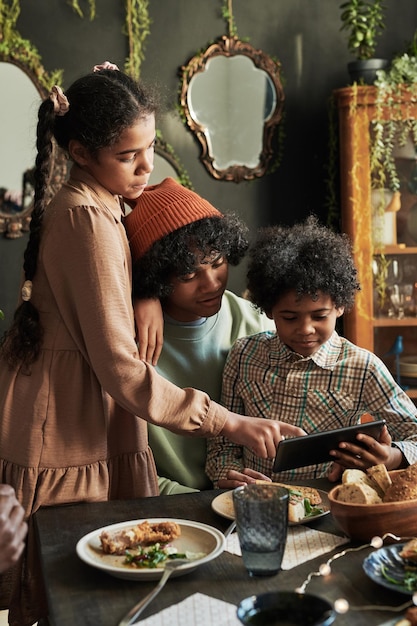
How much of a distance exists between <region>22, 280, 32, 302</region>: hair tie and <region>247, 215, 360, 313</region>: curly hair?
2.14ft

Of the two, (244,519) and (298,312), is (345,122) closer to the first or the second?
(298,312)

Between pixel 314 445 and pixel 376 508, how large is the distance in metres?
0.25

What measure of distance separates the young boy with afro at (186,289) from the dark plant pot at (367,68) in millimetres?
2354

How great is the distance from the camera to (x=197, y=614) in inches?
45.4

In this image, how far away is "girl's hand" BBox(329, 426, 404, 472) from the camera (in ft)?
5.50

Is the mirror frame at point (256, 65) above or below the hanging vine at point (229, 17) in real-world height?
below

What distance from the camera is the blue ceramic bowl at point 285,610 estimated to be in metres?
1.05

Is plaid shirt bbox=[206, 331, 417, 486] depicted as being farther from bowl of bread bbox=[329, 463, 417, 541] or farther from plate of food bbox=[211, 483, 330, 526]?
bowl of bread bbox=[329, 463, 417, 541]

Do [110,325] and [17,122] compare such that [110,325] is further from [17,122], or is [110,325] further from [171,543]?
[17,122]

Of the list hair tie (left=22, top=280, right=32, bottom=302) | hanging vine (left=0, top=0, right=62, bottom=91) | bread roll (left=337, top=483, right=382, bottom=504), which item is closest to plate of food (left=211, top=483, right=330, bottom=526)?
bread roll (left=337, top=483, right=382, bottom=504)

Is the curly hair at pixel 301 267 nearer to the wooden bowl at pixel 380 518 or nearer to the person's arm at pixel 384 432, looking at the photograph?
the person's arm at pixel 384 432

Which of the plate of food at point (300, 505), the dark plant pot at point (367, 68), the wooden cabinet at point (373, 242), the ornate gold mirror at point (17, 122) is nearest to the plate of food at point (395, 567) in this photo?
the plate of food at point (300, 505)

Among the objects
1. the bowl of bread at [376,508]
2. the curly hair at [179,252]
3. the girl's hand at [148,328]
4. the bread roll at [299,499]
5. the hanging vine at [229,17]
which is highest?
the hanging vine at [229,17]

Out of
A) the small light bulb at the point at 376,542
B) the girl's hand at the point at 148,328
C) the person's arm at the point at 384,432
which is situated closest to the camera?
the small light bulb at the point at 376,542
